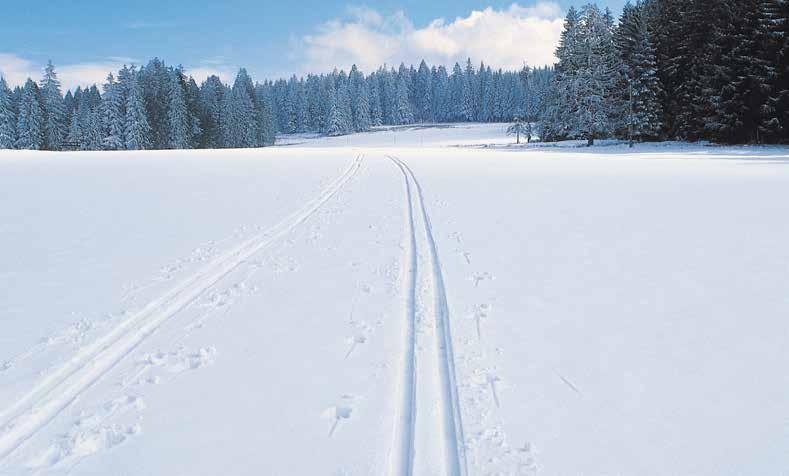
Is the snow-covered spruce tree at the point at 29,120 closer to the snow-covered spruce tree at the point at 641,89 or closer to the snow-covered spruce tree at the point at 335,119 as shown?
the snow-covered spruce tree at the point at 335,119

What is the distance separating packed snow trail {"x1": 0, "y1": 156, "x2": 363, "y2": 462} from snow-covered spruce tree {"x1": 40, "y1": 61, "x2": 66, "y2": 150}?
84.5 meters

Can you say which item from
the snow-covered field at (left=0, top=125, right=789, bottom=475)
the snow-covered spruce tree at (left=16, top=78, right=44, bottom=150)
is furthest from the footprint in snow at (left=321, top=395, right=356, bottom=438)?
the snow-covered spruce tree at (left=16, top=78, right=44, bottom=150)

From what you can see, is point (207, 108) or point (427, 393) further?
point (207, 108)

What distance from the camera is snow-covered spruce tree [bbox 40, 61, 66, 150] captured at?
7356 cm

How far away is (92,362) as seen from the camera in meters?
4.23

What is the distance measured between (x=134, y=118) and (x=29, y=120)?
17702mm

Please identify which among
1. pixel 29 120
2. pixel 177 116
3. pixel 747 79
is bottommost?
pixel 747 79

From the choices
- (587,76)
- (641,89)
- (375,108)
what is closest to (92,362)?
(641,89)

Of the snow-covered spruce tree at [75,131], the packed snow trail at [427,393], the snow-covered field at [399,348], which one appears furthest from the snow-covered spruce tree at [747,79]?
the snow-covered spruce tree at [75,131]

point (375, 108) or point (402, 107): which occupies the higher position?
point (402, 107)

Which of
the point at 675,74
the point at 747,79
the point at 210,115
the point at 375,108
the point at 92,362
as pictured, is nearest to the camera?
the point at 92,362

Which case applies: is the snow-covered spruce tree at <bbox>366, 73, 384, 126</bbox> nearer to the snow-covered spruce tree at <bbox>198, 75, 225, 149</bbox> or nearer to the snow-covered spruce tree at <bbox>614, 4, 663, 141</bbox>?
the snow-covered spruce tree at <bbox>198, 75, 225, 149</bbox>

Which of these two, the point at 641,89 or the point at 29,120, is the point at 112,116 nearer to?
the point at 29,120

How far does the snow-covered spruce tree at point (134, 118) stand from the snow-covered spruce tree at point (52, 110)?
17.7 m
